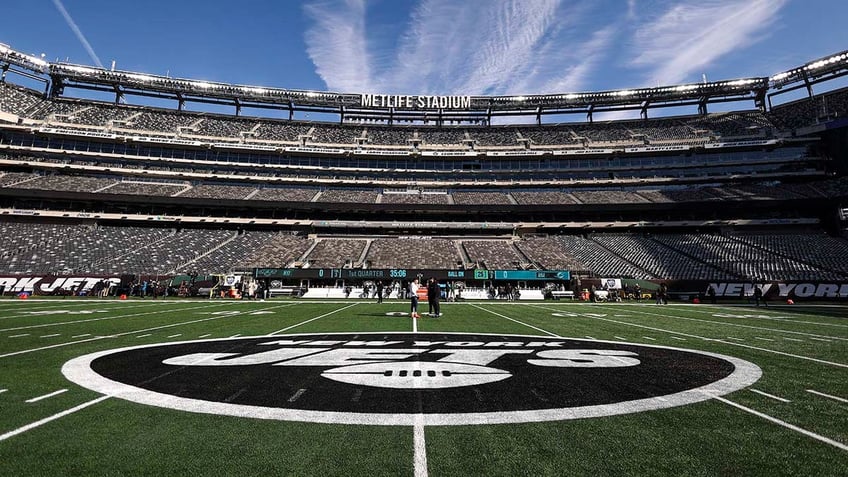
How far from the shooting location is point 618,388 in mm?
5184

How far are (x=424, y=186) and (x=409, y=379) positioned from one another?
53012mm

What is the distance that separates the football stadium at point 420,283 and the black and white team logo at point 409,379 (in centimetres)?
6

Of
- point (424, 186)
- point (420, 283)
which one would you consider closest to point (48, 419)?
point (420, 283)

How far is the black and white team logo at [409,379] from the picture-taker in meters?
4.27

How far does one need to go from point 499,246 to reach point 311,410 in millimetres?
44544

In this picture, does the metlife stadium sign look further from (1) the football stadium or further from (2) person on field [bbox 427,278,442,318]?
(2) person on field [bbox 427,278,442,318]

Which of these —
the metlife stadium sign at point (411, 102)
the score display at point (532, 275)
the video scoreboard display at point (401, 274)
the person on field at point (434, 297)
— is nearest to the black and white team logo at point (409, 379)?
the person on field at point (434, 297)

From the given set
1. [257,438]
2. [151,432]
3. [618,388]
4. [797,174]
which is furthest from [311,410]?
[797,174]

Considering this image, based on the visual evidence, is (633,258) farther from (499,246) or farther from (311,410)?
(311,410)

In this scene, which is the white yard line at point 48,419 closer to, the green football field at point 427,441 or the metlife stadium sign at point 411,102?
the green football field at point 427,441

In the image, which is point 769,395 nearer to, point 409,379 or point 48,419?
point 409,379

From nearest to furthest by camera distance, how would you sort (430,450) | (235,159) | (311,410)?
(430,450) → (311,410) → (235,159)

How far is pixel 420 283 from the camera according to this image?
37438mm

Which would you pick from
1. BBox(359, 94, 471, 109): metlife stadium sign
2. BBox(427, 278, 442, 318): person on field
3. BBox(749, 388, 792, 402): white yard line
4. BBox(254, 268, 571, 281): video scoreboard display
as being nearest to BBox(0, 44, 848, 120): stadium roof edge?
BBox(359, 94, 471, 109): metlife stadium sign
